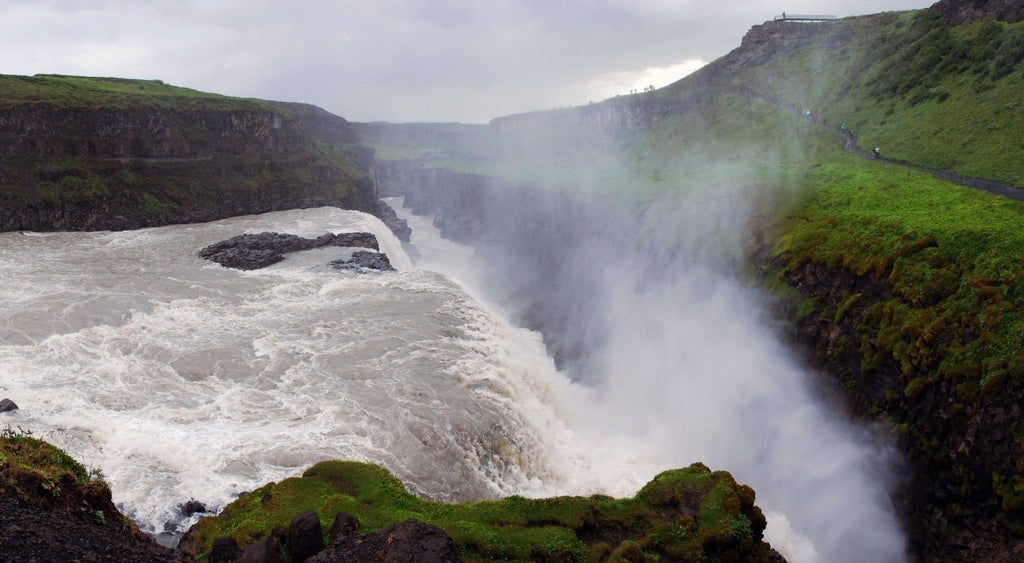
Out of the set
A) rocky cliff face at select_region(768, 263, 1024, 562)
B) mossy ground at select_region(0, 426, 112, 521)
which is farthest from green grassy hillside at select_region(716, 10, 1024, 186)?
mossy ground at select_region(0, 426, 112, 521)

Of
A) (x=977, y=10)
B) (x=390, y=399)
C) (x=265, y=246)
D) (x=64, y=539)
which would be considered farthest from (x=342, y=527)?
(x=977, y=10)

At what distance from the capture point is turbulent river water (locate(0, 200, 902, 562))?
22.2 m

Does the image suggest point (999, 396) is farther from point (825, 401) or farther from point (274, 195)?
point (274, 195)

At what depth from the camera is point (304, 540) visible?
13922 mm

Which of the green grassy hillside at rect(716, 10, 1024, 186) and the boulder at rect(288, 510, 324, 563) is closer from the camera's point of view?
the boulder at rect(288, 510, 324, 563)

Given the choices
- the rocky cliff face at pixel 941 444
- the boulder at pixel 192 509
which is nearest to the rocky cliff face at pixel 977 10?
the rocky cliff face at pixel 941 444

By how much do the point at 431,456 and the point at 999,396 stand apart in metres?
18.4

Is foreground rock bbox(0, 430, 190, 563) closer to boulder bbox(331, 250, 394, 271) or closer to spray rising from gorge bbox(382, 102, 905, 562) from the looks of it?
spray rising from gorge bbox(382, 102, 905, 562)

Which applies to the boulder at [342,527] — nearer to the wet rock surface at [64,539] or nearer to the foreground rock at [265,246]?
the wet rock surface at [64,539]

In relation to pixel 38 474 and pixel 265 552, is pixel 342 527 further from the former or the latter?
pixel 38 474

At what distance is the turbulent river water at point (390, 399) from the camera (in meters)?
22.2

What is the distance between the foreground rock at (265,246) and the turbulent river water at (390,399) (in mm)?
4948

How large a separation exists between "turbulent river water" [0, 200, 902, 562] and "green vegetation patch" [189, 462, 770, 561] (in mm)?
3743

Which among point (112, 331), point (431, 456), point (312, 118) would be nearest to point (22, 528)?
point (431, 456)
